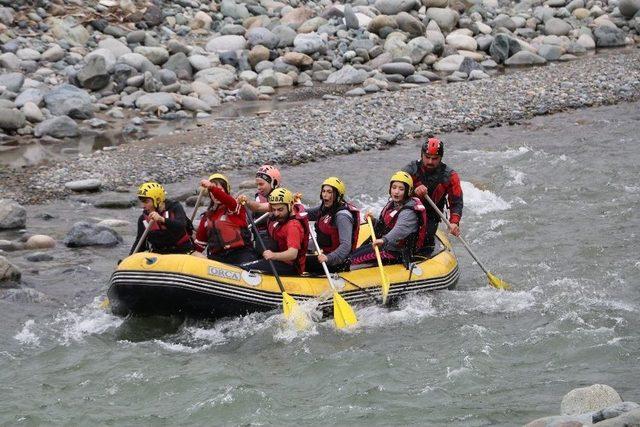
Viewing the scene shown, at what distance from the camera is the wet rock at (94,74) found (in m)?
21.6

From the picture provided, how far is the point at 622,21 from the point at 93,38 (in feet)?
51.9

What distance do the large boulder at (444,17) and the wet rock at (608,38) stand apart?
4.09 metres

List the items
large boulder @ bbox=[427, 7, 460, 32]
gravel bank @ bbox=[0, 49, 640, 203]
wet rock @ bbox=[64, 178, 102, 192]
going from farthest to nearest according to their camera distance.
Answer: large boulder @ bbox=[427, 7, 460, 32] → gravel bank @ bbox=[0, 49, 640, 203] → wet rock @ bbox=[64, 178, 102, 192]

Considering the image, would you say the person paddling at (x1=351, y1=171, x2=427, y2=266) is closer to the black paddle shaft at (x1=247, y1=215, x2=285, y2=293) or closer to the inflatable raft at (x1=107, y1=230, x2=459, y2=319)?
the inflatable raft at (x1=107, y1=230, x2=459, y2=319)

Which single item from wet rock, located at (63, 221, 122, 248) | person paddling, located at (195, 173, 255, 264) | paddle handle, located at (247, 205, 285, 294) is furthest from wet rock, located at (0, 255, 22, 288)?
paddle handle, located at (247, 205, 285, 294)

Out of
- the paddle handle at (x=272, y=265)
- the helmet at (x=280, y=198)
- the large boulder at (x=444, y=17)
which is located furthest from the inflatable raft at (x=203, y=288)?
the large boulder at (x=444, y=17)

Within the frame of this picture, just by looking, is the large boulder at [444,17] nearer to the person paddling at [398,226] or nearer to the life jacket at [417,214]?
the life jacket at [417,214]

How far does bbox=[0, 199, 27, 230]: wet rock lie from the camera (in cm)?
1400

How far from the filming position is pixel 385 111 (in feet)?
67.1

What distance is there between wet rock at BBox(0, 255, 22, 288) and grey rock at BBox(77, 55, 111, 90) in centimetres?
1046

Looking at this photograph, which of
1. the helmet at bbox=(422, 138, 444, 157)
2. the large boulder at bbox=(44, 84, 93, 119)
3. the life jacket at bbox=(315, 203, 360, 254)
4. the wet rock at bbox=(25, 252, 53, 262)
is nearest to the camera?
the life jacket at bbox=(315, 203, 360, 254)

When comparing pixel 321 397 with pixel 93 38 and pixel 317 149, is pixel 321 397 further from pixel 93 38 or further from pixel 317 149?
pixel 93 38

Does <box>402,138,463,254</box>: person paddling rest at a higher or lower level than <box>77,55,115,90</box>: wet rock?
higher

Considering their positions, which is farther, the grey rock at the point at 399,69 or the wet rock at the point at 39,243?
the grey rock at the point at 399,69
